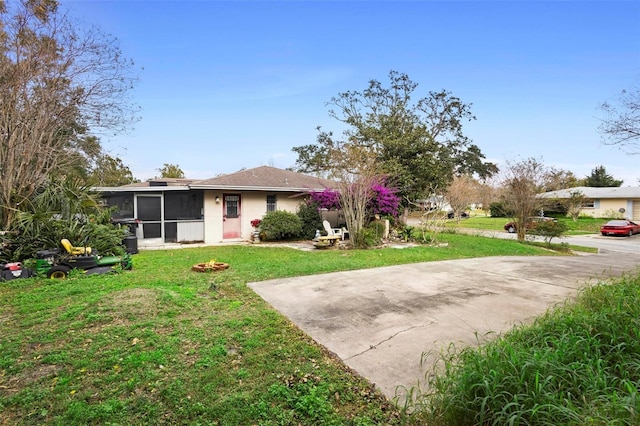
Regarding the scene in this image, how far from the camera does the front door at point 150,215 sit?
40.2 feet

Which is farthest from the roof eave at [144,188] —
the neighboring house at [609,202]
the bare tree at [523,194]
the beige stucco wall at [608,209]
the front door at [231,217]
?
the beige stucco wall at [608,209]

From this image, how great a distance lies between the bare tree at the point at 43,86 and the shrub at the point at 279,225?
21.8 ft

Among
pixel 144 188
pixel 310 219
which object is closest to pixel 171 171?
A: pixel 144 188

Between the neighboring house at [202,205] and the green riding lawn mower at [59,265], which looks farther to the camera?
the neighboring house at [202,205]

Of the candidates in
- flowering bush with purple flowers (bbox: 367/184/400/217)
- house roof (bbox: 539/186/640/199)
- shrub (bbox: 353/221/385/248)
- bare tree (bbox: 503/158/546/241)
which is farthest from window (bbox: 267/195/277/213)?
house roof (bbox: 539/186/640/199)

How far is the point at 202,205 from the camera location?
43.1 feet

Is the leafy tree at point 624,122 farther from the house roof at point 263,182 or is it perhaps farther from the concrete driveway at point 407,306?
the house roof at point 263,182

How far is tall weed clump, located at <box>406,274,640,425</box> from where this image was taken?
1.80 m

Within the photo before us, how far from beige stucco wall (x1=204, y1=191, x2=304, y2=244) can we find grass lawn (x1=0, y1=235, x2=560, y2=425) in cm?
744

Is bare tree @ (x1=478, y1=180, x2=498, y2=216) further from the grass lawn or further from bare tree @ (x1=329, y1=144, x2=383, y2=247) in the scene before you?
the grass lawn

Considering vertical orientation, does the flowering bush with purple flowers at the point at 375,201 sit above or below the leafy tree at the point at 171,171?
below

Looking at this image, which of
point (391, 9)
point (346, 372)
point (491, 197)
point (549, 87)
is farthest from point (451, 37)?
point (491, 197)

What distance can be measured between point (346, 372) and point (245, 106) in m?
14.9

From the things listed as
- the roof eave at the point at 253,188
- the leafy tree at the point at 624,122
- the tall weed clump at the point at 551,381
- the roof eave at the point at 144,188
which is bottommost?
the tall weed clump at the point at 551,381
